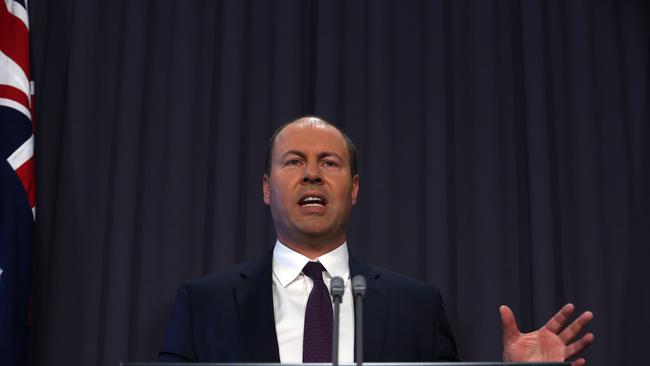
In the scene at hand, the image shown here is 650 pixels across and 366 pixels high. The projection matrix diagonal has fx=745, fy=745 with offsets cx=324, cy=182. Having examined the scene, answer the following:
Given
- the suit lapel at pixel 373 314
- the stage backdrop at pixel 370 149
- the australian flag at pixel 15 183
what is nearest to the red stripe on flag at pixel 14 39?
the australian flag at pixel 15 183

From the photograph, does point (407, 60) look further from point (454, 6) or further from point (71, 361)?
point (71, 361)

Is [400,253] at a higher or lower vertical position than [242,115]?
lower

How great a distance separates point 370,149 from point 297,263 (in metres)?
1.17

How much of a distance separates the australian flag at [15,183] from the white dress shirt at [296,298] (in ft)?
3.56

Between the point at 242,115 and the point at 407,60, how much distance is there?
0.82 meters

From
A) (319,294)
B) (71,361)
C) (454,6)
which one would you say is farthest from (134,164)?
(454,6)

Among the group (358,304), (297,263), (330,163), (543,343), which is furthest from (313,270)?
(358,304)

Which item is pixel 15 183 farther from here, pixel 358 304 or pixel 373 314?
pixel 358 304

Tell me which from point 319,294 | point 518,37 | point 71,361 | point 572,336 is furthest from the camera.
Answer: point 518,37

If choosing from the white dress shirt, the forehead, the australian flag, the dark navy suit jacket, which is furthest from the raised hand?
the australian flag

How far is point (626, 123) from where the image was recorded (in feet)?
11.3

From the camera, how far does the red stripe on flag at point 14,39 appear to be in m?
3.00

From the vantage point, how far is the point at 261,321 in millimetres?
2150

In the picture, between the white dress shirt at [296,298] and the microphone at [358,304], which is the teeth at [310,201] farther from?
the microphone at [358,304]
